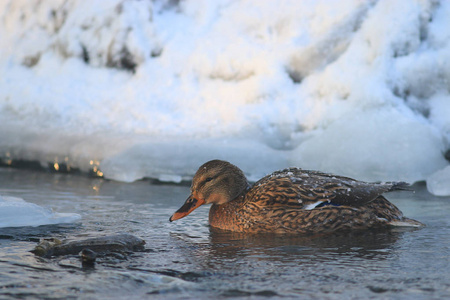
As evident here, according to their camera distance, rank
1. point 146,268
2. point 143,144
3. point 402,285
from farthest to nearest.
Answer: point 143,144
point 146,268
point 402,285

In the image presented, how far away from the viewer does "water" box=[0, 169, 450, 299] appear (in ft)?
9.33

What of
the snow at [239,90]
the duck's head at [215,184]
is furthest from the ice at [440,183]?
the duck's head at [215,184]

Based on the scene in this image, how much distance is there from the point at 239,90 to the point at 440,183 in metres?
2.57

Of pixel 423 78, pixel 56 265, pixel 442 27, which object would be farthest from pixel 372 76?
pixel 56 265

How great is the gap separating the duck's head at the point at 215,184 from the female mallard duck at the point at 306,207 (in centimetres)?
2

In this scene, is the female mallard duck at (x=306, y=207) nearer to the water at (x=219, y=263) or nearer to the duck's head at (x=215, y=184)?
the duck's head at (x=215, y=184)

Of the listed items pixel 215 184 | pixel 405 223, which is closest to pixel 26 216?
pixel 215 184

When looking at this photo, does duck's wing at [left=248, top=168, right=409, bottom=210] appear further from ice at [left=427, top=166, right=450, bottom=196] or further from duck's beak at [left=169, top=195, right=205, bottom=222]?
ice at [left=427, top=166, right=450, bottom=196]

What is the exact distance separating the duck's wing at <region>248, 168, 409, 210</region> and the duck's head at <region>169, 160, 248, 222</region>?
0.84ft

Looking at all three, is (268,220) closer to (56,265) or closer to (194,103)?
(56,265)

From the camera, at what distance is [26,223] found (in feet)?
14.3

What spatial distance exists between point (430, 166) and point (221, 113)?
7.83 ft

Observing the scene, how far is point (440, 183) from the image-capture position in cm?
583

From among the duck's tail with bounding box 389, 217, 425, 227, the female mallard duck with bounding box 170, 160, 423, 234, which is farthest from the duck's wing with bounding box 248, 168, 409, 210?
the duck's tail with bounding box 389, 217, 425, 227
